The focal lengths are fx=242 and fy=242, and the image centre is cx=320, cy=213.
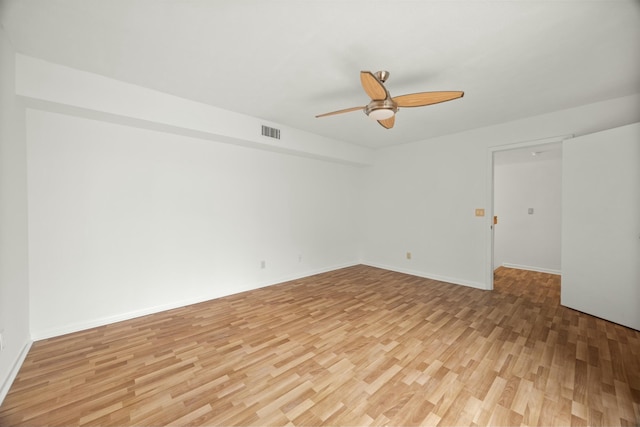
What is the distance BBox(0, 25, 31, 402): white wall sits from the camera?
1.70 meters

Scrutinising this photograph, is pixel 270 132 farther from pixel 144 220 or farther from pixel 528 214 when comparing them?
pixel 528 214

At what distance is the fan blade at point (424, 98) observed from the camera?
2.02 meters

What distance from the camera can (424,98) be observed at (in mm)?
2111

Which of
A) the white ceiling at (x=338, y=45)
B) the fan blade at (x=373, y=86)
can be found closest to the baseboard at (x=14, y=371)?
the white ceiling at (x=338, y=45)

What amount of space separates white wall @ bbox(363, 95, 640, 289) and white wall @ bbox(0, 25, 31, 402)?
16.6 ft

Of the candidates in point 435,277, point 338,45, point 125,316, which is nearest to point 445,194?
point 435,277

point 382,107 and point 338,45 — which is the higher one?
point 338,45

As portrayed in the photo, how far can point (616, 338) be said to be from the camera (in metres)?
2.38

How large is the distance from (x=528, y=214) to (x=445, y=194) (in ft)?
8.64

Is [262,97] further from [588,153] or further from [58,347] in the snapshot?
[588,153]

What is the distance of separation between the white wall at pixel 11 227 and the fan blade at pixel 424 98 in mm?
3004

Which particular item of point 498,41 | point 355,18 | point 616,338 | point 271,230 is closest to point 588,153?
point 616,338

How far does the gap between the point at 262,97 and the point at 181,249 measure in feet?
7.22

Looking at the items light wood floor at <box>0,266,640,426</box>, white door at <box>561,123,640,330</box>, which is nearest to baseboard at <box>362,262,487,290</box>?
light wood floor at <box>0,266,640,426</box>
